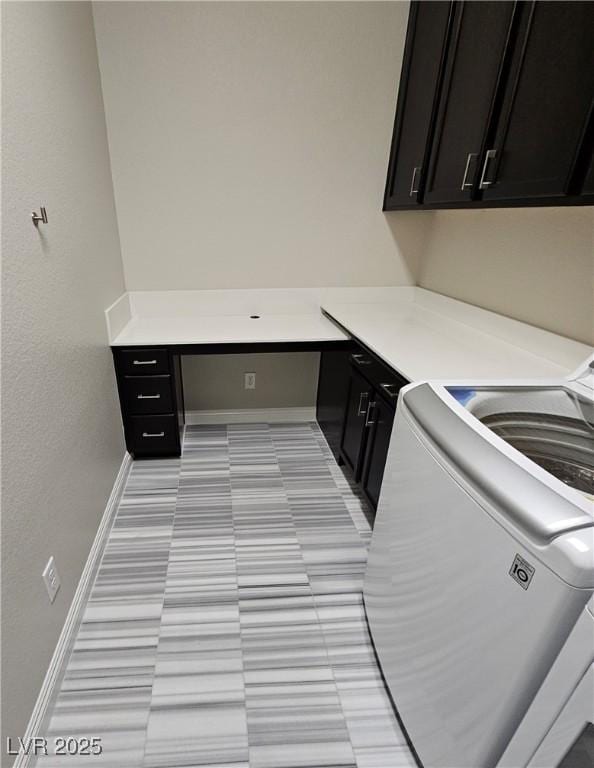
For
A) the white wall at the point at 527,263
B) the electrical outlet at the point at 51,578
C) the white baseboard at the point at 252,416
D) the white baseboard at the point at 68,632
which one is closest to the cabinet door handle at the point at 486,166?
the white wall at the point at 527,263

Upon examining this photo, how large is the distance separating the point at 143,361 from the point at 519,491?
1884mm

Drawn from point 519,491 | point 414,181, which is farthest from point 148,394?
point 519,491

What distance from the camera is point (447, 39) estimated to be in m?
1.72

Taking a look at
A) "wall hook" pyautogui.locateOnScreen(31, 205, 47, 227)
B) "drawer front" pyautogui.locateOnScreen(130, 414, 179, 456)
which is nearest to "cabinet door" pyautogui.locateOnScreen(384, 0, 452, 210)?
"wall hook" pyautogui.locateOnScreen(31, 205, 47, 227)

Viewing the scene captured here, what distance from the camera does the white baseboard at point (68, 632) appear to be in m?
1.09

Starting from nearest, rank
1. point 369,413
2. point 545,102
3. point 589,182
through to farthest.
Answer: point 589,182, point 545,102, point 369,413

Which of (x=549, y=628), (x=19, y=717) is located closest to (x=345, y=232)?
(x=549, y=628)

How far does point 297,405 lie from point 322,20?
2.19 meters

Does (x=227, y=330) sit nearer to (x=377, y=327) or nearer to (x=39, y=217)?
(x=377, y=327)

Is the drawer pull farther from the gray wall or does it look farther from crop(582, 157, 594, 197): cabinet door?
the gray wall

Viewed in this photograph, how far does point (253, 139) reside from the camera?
7.31ft

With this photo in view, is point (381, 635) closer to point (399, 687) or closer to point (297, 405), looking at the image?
point (399, 687)

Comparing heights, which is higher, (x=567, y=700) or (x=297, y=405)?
(x=567, y=700)

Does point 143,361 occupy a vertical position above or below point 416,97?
below
